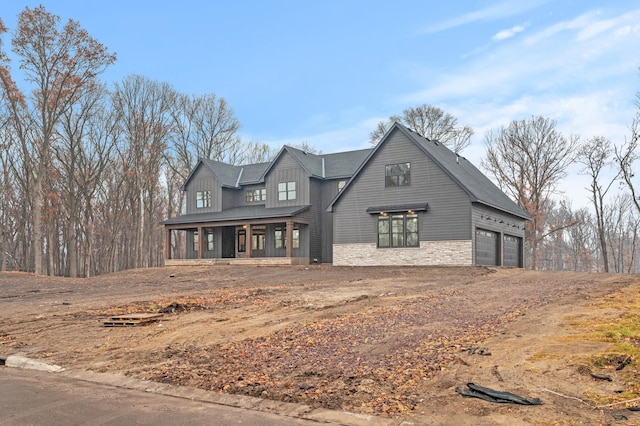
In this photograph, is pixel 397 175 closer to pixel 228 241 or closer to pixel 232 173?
pixel 228 241

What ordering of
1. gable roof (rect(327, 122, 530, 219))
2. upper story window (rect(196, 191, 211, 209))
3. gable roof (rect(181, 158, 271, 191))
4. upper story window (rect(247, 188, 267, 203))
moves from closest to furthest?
1. gable roof (rect(327, 122, 530, 219))
2. upper story window (rect(247, 188, 267, 203))
3. gable roof (rect(181, 158, 271, 191))
4. upper story window (rect(196, 191, 211, 209))

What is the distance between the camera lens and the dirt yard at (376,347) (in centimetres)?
573

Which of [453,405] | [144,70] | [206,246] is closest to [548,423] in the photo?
[453,405]

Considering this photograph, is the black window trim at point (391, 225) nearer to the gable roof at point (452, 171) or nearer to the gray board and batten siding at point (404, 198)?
the gray board and batten siding at point (404, 198)

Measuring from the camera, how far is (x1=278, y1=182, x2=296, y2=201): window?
118ft

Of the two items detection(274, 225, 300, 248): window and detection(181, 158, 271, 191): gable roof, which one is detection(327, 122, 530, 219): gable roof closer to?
detection(274, 225, 300, 248): window

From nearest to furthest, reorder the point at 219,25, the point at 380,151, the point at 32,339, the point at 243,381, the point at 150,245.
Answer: the point at 243,381, the point at 32,339, the point at 219,25, the point at 380,151, the point at 150,245

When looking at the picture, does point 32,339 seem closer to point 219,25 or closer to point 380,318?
point 380,318

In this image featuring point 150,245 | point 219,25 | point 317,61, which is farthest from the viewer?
point 150,245

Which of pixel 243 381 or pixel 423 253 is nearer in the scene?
pixel 243 381

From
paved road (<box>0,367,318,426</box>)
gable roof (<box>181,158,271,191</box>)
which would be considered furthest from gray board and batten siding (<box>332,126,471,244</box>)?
paved road (<box>0,367,318,426</box>)

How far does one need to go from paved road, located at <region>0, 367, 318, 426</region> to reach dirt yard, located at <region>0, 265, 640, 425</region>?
0.66 m

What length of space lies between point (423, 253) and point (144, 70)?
32.4m

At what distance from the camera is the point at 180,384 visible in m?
6.97
